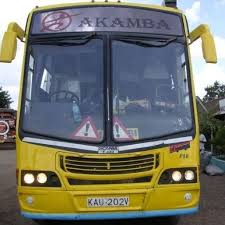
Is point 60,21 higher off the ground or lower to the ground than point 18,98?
higher

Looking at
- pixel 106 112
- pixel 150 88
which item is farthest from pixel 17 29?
pixel 150 88

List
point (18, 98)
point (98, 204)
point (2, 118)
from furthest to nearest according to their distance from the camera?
point (2, 118), point (18, 98), point (98, 204)

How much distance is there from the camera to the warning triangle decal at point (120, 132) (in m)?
7.61

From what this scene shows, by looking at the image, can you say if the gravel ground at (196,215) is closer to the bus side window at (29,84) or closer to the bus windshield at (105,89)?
the bus windshield at (105,89)

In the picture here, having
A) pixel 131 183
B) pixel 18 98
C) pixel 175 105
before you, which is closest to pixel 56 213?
pixel 131 183

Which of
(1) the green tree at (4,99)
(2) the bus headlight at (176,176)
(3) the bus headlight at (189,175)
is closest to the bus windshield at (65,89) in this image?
(2) the bus headlight at (176,176)

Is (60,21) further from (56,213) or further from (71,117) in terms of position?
(56,213)

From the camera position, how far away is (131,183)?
7.47 meters

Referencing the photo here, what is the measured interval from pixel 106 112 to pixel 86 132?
38 centimetres

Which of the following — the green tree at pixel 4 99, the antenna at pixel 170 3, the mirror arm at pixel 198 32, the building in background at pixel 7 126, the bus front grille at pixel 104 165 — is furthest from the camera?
the green tree at pixel 4 99

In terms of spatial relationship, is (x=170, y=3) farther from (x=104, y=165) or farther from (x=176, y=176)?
(x=104, y=165)

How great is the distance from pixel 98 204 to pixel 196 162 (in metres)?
1.38

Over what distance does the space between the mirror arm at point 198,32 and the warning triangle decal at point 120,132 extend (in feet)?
5.51

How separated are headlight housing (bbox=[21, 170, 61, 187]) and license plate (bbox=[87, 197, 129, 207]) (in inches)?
18.2
